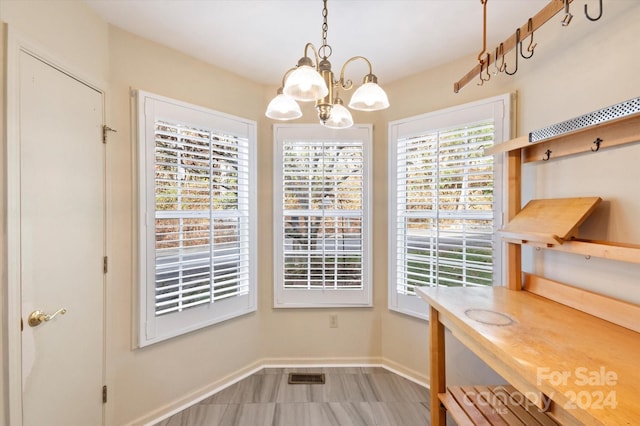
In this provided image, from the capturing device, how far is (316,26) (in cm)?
174

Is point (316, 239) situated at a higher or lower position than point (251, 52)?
lower

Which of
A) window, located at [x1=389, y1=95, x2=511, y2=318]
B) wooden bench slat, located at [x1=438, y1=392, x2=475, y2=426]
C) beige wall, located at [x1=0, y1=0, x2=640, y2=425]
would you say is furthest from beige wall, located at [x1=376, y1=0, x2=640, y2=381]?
wooden bench slat, located at [x1=438, y1=392, x2=475, y2=426]

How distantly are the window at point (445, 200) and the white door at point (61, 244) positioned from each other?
2105 mm

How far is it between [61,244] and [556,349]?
2.21 meters

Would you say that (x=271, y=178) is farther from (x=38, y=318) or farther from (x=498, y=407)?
(x=498, y=407)

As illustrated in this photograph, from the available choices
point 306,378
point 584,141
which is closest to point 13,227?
point 306,378

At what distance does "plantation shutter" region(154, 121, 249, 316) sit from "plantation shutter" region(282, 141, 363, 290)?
39 cm

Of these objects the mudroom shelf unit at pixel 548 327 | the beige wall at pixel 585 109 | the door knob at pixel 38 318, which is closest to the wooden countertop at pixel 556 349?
the mudroom shelf unit at pixel 548 327

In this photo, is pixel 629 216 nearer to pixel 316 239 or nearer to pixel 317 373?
pixel 316 239

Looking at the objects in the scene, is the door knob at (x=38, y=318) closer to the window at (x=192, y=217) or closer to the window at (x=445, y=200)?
the window at (x=192, y=217)

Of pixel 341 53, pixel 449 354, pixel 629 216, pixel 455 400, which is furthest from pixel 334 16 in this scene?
pixel 449 354

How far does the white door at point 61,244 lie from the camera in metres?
1.28

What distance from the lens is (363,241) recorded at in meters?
2.52

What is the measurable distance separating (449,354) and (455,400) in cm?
65
